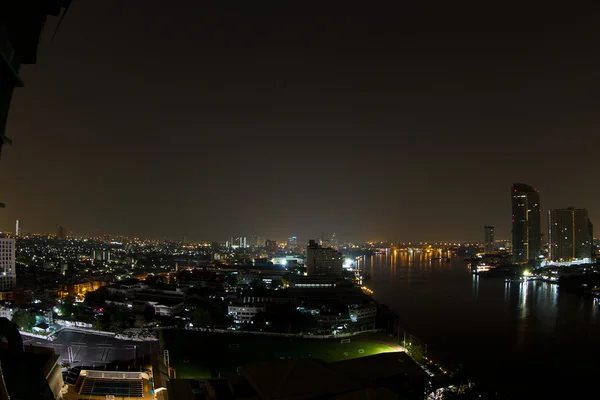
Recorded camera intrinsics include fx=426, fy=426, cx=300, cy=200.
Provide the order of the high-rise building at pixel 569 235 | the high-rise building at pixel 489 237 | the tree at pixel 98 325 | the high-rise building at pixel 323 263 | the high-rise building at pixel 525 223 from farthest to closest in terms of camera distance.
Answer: the high-rise building at pixel 489 237, the high-rise building at pixel 525 223, the high-rise building at pixel 569 235, the high-rise building at pixel 323 263, the tree at pixel 98 325

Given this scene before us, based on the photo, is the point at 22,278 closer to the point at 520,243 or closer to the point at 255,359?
the point at 255,359

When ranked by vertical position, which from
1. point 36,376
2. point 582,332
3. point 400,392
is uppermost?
point 36,376

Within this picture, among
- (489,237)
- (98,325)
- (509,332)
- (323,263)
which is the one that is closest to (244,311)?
(98,325)

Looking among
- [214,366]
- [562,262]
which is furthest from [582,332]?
[562,262]

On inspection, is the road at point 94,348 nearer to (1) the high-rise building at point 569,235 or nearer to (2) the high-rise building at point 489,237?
(1) the high-rise building at point 569,235

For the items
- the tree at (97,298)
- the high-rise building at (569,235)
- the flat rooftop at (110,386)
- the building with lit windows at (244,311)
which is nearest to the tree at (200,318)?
the building with lit windows at (244,311)

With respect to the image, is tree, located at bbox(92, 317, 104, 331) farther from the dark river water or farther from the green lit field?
the dark river water
